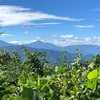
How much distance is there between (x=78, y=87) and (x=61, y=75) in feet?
1.67

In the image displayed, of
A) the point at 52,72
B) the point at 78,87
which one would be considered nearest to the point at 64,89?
the point at 78,87

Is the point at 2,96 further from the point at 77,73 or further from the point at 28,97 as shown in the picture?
the point at 28,97

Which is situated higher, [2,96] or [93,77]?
[93,77]

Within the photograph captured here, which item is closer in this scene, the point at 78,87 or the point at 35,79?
the point at 78,87

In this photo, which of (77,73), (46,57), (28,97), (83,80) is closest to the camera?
(28,97)

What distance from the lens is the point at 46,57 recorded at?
102 ft

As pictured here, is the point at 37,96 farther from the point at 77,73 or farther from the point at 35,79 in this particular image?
the point at 77,73

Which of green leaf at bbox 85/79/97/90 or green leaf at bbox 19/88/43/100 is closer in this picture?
green leaf at bbox 19/88/43/100

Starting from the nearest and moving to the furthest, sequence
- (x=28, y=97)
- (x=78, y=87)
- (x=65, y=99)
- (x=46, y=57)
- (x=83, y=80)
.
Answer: (x=28, y=97) → (x=65, y=99) → (x=78, y=87) → (x=83, y=80) → (x=46, y=57)

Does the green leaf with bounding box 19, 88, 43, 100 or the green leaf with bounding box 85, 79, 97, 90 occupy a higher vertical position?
the green leaf with bounding box 85, 79, 97, 90

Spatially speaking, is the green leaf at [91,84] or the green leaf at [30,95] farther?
the green leaf at [91,84]

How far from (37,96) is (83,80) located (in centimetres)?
57

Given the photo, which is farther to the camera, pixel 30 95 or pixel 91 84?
pixel 91 84

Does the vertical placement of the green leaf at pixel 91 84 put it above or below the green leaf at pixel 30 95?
above
